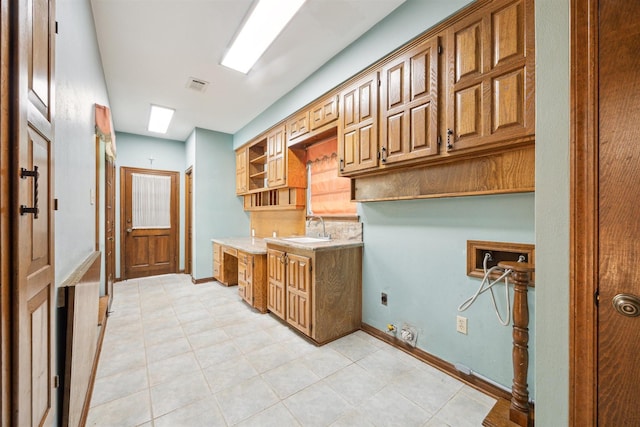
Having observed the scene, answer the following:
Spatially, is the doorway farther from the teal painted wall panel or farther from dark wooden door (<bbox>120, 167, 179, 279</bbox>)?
dark wooden door (<bbox>120, 167, 179, 279</bbox>)

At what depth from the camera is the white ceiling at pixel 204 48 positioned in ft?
7.18

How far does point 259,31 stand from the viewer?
240 centimetres

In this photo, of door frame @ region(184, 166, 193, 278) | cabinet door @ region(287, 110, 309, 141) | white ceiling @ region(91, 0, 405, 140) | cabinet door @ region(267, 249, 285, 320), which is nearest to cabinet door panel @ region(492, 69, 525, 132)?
white ceiling @ region(91, 0, 405, 140)

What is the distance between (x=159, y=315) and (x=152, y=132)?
3682mm

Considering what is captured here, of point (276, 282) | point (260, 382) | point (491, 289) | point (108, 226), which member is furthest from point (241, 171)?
point (491, 289)

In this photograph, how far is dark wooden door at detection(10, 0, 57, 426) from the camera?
697 mm

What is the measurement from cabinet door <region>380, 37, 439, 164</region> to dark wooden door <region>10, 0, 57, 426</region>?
2035 millimetres

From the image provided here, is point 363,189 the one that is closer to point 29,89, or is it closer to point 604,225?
point 604,225

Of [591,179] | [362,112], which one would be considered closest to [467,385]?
[591,179]

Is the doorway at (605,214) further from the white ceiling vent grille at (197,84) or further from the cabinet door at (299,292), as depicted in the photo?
the white ceiling vent grille at (197,84)

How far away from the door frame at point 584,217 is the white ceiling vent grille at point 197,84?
136 inches

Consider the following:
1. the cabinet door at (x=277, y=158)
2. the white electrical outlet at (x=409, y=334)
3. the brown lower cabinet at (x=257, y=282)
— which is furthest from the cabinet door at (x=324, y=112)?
the white electrical outlet at (x=409, y=334)

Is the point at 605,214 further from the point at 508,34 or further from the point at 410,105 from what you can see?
the point at 410,105

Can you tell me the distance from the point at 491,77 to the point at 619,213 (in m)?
1.12
